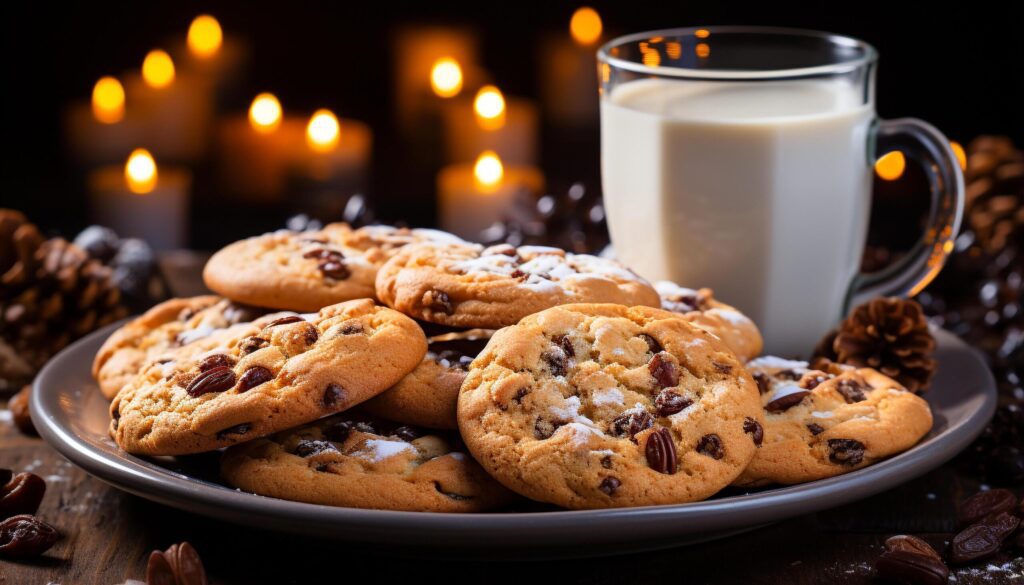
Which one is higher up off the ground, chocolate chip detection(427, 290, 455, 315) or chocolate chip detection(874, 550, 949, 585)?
chocolate chip detection(427, 290, 455, 315)

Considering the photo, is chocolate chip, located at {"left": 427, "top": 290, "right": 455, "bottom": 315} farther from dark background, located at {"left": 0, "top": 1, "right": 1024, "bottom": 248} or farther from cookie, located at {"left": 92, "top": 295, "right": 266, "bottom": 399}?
dark background, located at {"left": 0, "top": 1, "right": 1024, "bottom": 248}

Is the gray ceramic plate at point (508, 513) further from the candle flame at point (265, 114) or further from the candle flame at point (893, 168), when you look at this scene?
the candle flame at point (265, 114)

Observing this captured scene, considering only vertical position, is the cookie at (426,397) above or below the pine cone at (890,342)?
above

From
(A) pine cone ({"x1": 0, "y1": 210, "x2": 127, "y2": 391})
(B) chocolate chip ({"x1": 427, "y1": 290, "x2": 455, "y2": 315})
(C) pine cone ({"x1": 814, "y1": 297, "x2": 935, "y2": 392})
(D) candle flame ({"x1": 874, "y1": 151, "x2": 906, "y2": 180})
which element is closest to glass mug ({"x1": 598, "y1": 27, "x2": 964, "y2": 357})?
(C) pine cone ({"x1": 814, "y1": 297, "x2": 935, "y2": 392})

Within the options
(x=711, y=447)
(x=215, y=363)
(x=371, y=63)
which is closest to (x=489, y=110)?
(x=371, y=63)

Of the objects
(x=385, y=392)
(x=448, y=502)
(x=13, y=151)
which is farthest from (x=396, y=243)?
(x=13, y=151)

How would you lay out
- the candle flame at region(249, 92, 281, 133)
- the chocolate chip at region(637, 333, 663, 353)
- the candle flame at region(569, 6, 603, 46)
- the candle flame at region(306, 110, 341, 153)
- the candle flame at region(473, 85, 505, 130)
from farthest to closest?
the candle flame at region(569, 6, 603, 46), the candle flame at region(473, 85, 505, 130), the candle flame at region(249, 92, 281, 133), the candle flame at region(306, 110, 341, 153), the chocolate chip at region(637, 333, 663, 353)

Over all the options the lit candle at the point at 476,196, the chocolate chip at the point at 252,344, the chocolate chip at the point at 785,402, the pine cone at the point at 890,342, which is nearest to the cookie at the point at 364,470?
the chocolate chip at the point at 252,344
